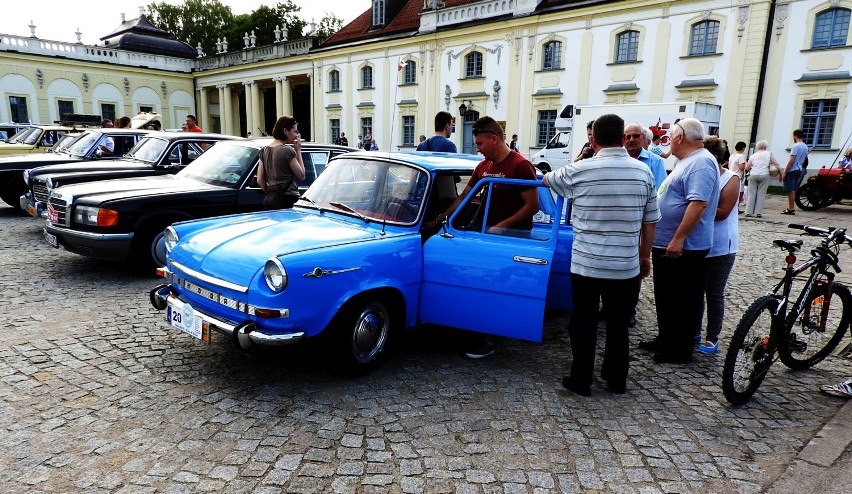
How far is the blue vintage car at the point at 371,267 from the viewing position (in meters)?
3.50

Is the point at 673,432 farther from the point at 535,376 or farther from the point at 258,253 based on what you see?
the point at 258,253

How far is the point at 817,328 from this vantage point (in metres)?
4.28

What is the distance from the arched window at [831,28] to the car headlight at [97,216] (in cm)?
2315

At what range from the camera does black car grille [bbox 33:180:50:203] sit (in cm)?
794

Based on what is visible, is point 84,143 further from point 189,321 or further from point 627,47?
point 627,47

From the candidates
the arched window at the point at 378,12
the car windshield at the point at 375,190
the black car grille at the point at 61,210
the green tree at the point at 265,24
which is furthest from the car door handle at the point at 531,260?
the green tree at the point at 265,24

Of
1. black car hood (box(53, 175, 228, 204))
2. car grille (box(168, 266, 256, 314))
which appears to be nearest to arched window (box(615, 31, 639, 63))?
black car hood (box(53, 175, 228, 204))

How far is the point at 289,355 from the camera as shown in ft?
14.4

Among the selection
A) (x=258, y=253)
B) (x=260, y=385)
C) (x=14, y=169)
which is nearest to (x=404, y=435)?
(x=260, y=385)

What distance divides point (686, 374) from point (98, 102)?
1810 inches

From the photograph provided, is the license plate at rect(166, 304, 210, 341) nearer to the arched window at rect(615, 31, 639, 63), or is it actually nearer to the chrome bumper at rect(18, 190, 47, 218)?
the chrome bumper at rect(18, 190, 47, 218)

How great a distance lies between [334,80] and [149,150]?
28990mm

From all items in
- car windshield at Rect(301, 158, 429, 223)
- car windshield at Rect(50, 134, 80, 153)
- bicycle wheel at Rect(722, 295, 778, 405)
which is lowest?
bicycle wheel at Rect(722, 295, 778, 405)

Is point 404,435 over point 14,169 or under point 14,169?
under
